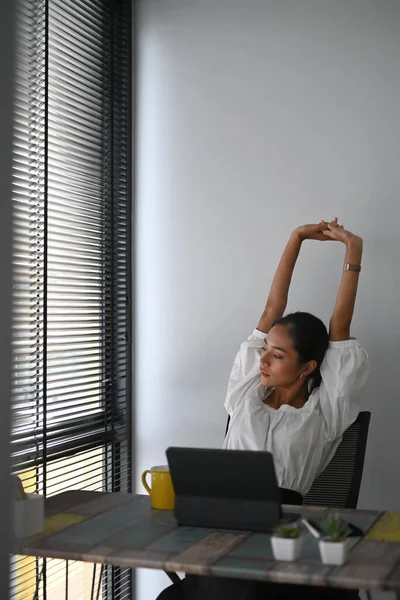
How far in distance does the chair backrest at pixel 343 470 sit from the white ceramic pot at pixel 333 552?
90cm

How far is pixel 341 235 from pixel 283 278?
262 mm

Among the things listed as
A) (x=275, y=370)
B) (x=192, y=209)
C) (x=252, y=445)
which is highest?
(x=192, y=209)

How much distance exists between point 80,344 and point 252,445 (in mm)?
833

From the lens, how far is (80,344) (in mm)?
2896

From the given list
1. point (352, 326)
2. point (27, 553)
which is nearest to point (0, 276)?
point (27, 553)

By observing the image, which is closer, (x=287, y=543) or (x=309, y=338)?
(x=287, y=543)

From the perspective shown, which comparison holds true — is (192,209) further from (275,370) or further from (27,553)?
(27,553)

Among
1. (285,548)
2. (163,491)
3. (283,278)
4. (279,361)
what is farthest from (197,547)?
(283,278)

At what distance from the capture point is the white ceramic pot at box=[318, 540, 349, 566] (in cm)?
151

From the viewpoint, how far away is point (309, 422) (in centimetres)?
242

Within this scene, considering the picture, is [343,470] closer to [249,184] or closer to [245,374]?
[245,374]

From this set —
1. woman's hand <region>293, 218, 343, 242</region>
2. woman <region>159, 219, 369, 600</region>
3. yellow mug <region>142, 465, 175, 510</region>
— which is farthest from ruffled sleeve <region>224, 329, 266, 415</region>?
yellow mug <region>142, 465, 175, 510</region>

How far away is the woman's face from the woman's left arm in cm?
15

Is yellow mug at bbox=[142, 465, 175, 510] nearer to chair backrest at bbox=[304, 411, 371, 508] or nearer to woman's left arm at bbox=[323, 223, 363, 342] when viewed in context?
chair backrest at bbox=[304, 411, 371, 508]
